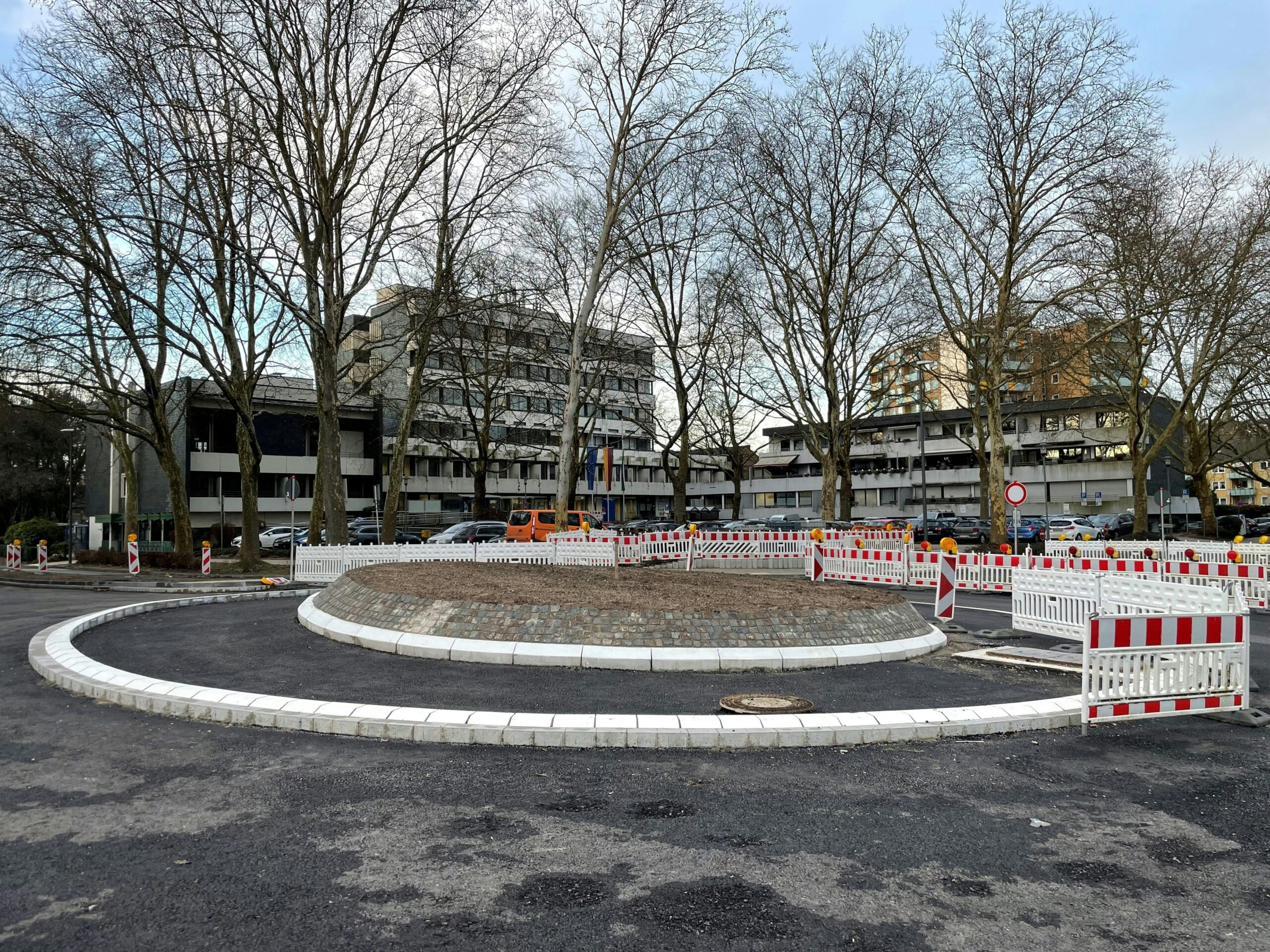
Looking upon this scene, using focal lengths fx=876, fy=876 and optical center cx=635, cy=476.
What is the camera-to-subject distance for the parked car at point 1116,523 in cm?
5175

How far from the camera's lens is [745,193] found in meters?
34.8

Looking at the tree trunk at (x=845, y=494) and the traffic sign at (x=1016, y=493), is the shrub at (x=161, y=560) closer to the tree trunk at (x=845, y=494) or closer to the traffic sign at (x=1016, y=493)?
the traffic sign at (x=1016, y=493)

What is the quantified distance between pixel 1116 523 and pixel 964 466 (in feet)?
70.7

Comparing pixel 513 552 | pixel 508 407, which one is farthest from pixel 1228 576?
pixel 508 407

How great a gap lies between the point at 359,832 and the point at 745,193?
3325 cm

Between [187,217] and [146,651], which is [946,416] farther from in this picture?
[146,651]

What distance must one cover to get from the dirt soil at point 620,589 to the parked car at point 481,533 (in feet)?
87.8

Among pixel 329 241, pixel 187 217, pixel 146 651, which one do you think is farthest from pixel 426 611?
pixel 187 217

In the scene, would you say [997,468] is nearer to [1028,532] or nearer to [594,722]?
[1028,532]

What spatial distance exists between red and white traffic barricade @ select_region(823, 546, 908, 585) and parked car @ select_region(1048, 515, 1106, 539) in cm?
1950

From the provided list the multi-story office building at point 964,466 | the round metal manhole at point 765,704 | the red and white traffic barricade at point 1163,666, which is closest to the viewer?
the red and white traffic barricade at point 1163,666

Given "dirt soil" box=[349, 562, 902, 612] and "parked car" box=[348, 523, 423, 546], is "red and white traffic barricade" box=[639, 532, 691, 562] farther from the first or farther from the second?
"parked car" box=[348, 523, 423, 546]

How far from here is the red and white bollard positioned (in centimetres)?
1353

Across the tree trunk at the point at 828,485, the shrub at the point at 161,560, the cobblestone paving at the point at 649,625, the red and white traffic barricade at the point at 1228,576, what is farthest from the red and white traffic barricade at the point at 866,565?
the shrub at the point at 161,560
